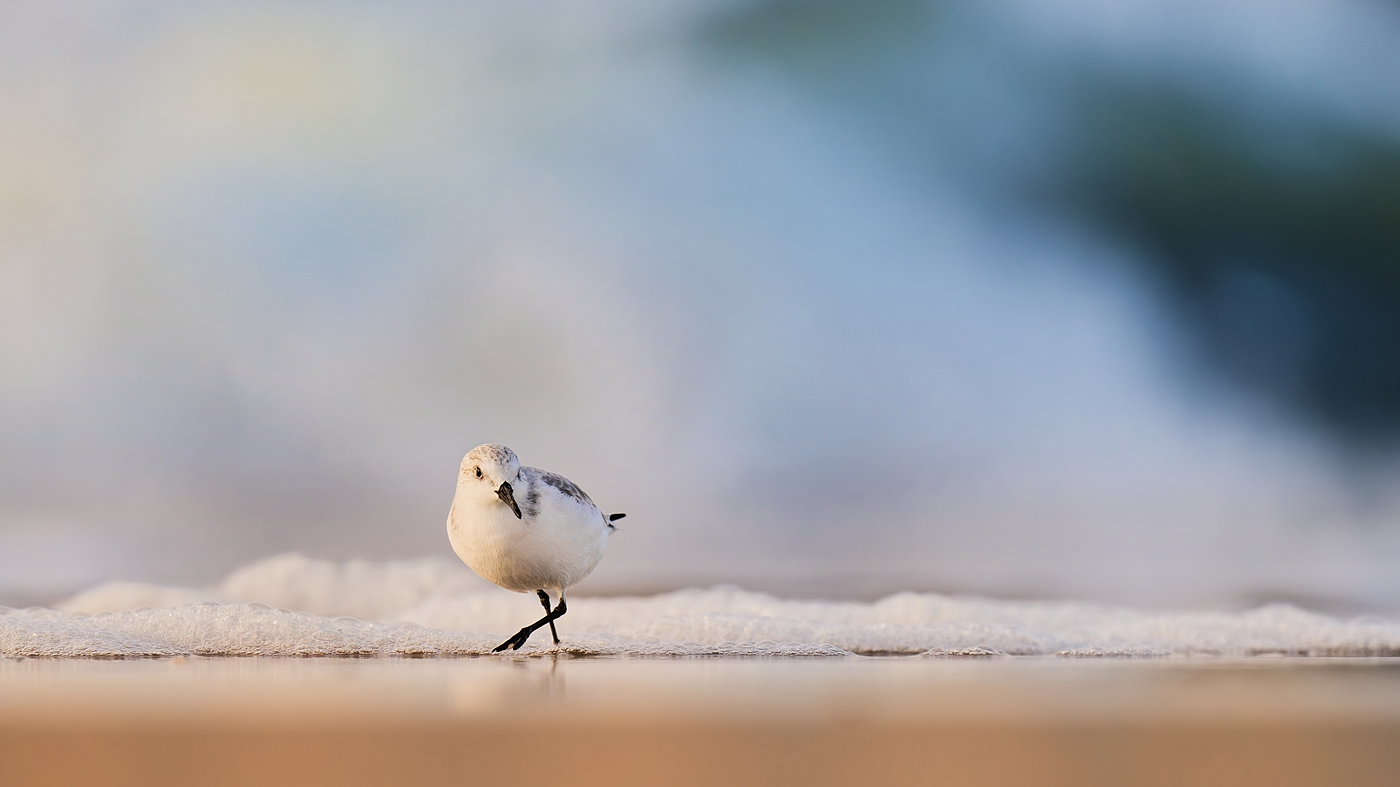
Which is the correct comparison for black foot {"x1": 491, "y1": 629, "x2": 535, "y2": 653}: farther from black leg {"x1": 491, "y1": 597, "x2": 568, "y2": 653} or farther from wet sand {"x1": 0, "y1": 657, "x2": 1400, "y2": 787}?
wet sand {"x1": 0, "y1": 657, "x2": 1400, "y2": 787}

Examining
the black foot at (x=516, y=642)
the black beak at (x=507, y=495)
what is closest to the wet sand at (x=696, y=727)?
the black beak at (x=507, y=495)

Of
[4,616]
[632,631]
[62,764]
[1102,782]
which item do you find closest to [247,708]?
[62,764]

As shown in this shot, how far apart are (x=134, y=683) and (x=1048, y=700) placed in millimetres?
2817

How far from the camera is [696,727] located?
→ 7.68 feet

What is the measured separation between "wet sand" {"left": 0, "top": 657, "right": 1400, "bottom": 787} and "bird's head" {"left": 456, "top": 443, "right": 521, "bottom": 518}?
2.70ft

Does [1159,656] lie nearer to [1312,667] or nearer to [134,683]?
[1312,667]

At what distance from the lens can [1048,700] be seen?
2979 millimetres

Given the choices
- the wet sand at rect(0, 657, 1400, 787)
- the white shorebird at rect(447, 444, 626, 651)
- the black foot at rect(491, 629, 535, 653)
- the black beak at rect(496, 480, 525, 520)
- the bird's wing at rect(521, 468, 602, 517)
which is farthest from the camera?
the black foot at rect(491, 629, 535, 653)

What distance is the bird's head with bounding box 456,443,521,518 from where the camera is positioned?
462cm

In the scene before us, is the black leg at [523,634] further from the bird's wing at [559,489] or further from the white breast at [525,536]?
the bird's wing at [559,489]

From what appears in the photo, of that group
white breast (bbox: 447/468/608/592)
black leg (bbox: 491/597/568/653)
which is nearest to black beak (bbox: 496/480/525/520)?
white breast (bbox: 447/468/608/592)

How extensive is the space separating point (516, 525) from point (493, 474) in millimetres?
249

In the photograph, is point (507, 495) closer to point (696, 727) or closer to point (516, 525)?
point (516, 525)

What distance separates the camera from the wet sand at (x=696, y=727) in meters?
1.75
